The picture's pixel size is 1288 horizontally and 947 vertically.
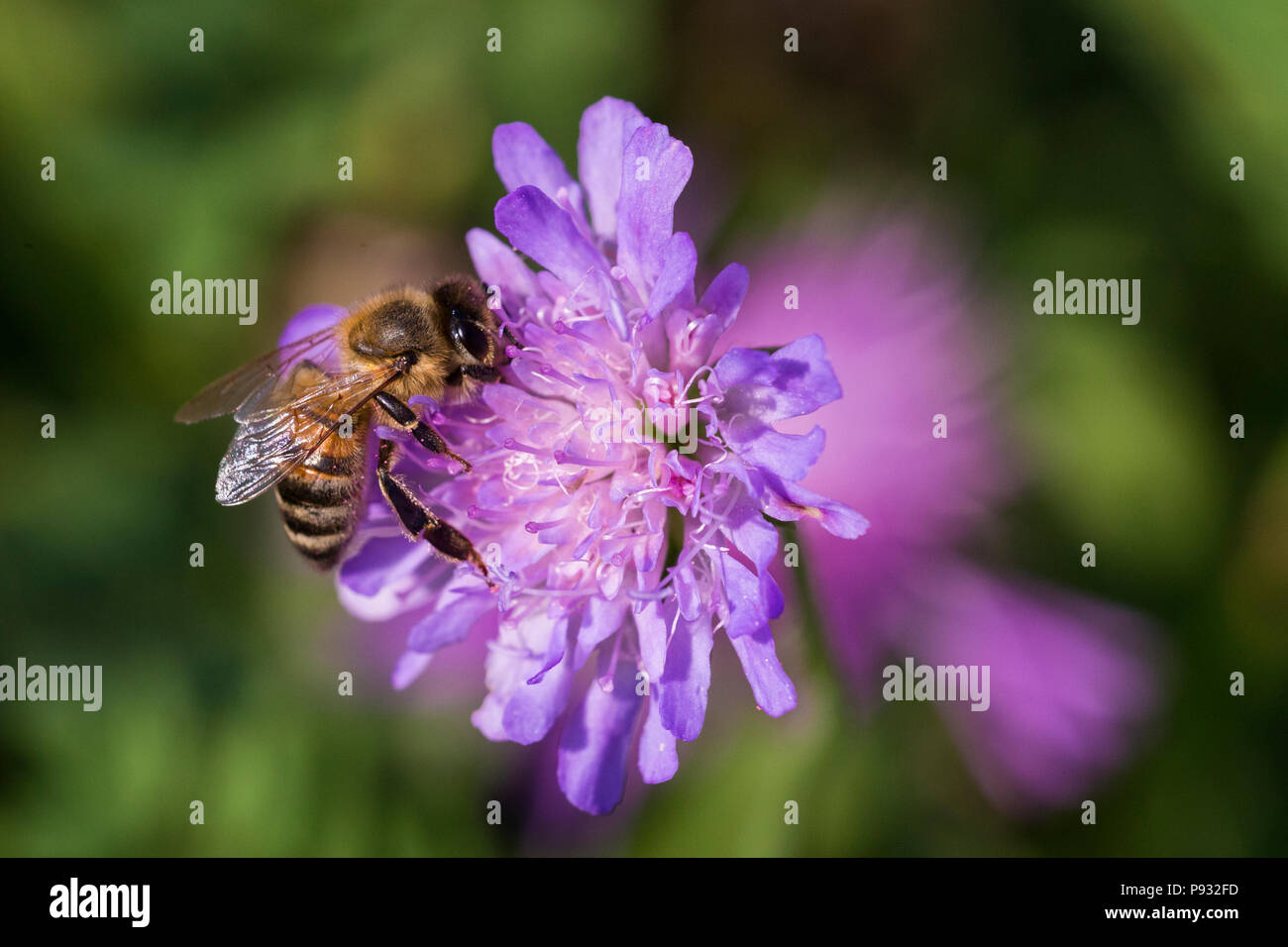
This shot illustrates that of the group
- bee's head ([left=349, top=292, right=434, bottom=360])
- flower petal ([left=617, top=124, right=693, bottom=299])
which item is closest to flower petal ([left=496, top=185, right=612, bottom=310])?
flower petal ([left=617, top=124, right=693, bottom=299])

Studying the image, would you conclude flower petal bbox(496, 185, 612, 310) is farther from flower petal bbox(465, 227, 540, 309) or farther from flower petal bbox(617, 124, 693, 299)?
flower petal bbox(465, 227, 540, 309)

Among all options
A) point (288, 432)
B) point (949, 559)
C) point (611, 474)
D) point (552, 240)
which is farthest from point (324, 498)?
point (949, 559)

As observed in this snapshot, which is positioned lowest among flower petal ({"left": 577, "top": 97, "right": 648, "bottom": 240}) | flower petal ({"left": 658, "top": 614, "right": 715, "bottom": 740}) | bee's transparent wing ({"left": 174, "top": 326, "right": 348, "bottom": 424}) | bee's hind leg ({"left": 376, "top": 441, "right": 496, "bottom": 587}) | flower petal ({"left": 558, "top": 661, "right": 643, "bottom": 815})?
flower petal ({"left": 558, "top": 661, "right": 643, "bottom": 815})

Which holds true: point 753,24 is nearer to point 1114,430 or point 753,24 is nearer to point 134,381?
point 1114,430

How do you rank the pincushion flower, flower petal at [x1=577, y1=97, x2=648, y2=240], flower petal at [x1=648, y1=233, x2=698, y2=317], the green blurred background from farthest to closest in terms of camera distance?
1. the green blurred background
2. flower petal at [x1=577, y1=97, x2=648, y2=240]
3. the pincushion flower
4. flower petal at [x1=648, y1=233, x2=698, y2=317]

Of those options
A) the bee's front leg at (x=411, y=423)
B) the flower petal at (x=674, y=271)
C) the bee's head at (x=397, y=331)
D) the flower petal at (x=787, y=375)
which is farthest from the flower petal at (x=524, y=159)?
the flower petal at (x=787, y=375)

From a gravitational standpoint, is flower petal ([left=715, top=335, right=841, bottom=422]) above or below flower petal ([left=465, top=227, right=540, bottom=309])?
below

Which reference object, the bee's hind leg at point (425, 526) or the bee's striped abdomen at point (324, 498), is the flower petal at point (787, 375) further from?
the bee's striped abdomen at point (324, 498)
